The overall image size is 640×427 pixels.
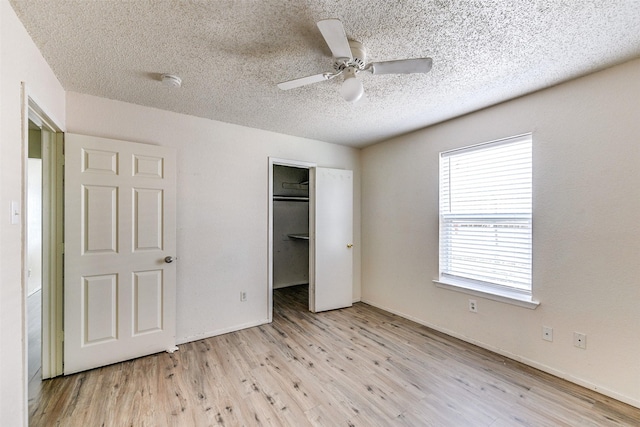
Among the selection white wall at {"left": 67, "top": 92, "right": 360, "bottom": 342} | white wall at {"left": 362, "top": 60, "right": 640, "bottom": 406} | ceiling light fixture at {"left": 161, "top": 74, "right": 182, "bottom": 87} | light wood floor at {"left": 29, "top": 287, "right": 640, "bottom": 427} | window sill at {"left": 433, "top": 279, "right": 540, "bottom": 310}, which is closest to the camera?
light wood floor at {"left": 29, "top": 287, "right": 640, "bottom": 427}

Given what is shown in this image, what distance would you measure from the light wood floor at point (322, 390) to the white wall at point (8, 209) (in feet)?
1.93

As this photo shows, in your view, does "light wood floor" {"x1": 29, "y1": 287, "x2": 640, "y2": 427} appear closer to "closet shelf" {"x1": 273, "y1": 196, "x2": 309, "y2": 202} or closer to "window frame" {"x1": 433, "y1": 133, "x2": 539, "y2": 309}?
"window frame" {"x1": 433, "y1": 133, "x2": 539, "y2": 309}

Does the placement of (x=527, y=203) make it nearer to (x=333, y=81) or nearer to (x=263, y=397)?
(x=333, y=81)

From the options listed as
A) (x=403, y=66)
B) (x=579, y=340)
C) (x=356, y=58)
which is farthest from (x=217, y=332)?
(x=579, y=340)

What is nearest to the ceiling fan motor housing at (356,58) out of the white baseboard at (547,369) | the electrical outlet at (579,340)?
the electrical outlet at (579,340)

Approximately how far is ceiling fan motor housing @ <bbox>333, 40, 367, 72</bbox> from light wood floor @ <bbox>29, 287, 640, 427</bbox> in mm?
2333

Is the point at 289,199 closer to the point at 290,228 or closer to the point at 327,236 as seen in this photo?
the point at 290,228

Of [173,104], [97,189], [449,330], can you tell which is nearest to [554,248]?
[449,330]

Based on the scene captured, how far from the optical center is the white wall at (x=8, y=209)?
1.33 meters

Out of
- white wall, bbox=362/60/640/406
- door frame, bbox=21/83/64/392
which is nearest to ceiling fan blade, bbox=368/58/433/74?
white wall, bbox=362/60/640/406

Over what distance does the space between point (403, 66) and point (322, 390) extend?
2.37 m

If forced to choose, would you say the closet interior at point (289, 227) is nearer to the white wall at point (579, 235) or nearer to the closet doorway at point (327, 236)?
the closet doorway at point (327, 236)

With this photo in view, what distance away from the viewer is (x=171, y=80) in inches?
84.5

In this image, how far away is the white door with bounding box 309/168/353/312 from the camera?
3828mm
